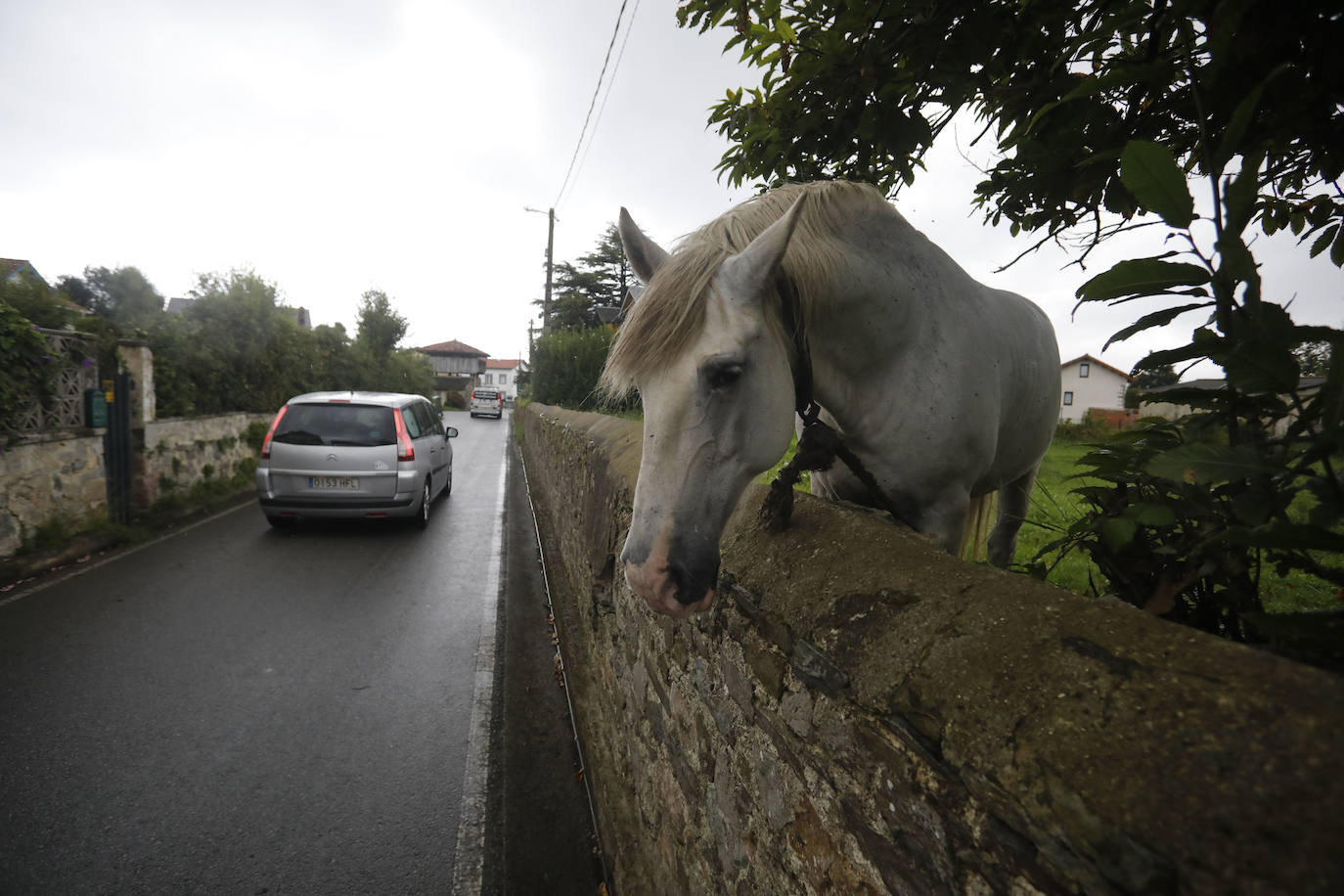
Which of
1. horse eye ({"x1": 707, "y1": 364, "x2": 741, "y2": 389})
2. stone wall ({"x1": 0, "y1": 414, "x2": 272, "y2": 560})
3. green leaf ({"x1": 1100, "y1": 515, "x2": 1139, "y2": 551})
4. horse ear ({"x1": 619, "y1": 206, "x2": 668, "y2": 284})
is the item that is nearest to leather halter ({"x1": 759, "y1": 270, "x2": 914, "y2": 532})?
horse eye ({"x1": 707, "y1": 364, "x2": 741, "y2": 389})

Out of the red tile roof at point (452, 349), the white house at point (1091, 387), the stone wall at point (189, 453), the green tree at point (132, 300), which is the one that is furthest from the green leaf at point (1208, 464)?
the red tile roof at point (452, 349)

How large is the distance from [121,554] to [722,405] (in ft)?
26.2

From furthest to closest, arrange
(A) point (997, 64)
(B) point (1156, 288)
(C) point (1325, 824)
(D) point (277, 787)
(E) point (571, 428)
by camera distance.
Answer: (E) point (571, 428), (D) point (277, 787), (A) point (997, 64), (B) point (1156, 288), (C) point (1325, 824)

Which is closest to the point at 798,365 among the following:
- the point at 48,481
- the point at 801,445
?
the point at 801,445

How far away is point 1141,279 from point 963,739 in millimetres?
858

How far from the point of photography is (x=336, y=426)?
7340 mm

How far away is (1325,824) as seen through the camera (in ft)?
1.80

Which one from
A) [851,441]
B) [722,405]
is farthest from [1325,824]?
[851,441]

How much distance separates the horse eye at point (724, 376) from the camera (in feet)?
5.37

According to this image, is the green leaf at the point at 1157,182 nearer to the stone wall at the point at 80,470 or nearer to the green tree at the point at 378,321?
the stone wall at the point at 80,470

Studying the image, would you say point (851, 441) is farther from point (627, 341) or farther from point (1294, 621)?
point (1294, 621)

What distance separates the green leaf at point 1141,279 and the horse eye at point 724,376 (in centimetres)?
82

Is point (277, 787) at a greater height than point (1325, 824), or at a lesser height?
lesser

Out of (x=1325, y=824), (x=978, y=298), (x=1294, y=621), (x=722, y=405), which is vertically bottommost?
(x=1325, y=824)
